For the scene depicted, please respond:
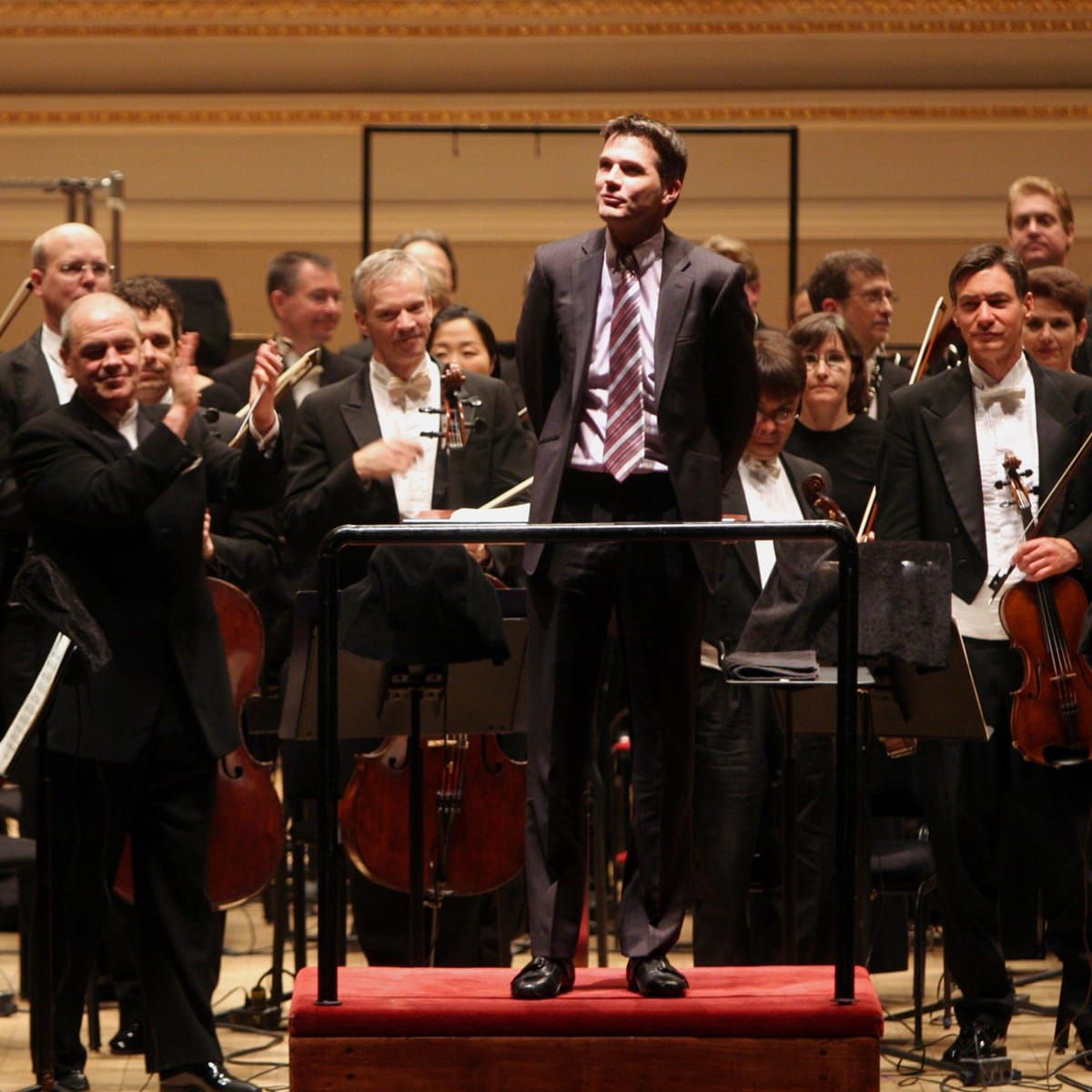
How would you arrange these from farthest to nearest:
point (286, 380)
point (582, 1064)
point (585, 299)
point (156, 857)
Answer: point (286, 380) → point (156, 857) → point (585, 299) → point (582, 1064)

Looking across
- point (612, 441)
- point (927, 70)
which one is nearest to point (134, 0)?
point (927, 70)

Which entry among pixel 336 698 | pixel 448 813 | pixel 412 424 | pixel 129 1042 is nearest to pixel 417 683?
pixel 448 813

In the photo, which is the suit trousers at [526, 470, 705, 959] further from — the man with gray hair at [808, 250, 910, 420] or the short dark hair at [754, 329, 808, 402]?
the man with gray hair at [808, 250, 910, 420]

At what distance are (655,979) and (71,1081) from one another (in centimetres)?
149

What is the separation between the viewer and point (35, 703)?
12.0 ft

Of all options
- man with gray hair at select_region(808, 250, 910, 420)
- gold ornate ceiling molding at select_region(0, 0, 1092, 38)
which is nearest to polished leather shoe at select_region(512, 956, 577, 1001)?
man with gray hair at select_region(808, 250, 910, 420)

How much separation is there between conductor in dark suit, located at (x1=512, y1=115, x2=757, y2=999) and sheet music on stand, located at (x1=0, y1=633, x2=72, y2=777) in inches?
38.4

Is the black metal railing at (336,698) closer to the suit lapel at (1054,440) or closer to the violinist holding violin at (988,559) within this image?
the violinist holding violin at (988,559)

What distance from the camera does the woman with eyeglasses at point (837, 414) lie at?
4891 millimetres

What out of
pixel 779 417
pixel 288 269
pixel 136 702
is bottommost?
pixel 136 702

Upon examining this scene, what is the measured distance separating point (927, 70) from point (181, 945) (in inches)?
195

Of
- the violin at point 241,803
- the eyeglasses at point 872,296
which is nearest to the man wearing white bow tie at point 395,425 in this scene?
the violin at point 241,803

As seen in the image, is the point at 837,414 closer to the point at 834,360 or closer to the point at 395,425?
the point at 834,360

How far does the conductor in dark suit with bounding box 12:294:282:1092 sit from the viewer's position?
3904 millimetres
